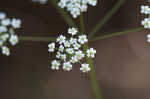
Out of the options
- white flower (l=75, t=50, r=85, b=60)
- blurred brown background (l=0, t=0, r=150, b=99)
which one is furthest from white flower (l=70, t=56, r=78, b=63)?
blurred brown background (l=0, t=0, r=150, b=99)

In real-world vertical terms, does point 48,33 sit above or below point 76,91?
above

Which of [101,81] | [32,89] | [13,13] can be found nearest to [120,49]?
[101,81]

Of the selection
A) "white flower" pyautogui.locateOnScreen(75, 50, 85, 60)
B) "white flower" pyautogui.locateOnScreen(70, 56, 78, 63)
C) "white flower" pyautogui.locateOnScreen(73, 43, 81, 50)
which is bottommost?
"white flower" pyautogui.locateOnScreen(70, 56, 78, 63)

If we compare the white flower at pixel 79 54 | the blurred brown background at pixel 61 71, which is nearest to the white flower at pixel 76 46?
the white flower at pixel 79 54

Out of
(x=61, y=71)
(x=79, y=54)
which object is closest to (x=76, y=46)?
(x=79, y=54)

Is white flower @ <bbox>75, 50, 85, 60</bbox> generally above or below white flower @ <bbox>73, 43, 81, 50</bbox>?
below

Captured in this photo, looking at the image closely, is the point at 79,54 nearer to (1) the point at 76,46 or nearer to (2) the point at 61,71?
(1) the point at 76,46

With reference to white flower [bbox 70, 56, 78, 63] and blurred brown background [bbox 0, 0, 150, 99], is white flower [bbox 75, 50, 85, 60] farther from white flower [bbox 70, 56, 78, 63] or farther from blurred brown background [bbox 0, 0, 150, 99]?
blurred brown background [bbox 0, 0, 150, 99]

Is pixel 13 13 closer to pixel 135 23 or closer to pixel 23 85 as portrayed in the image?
pixel 23 85
